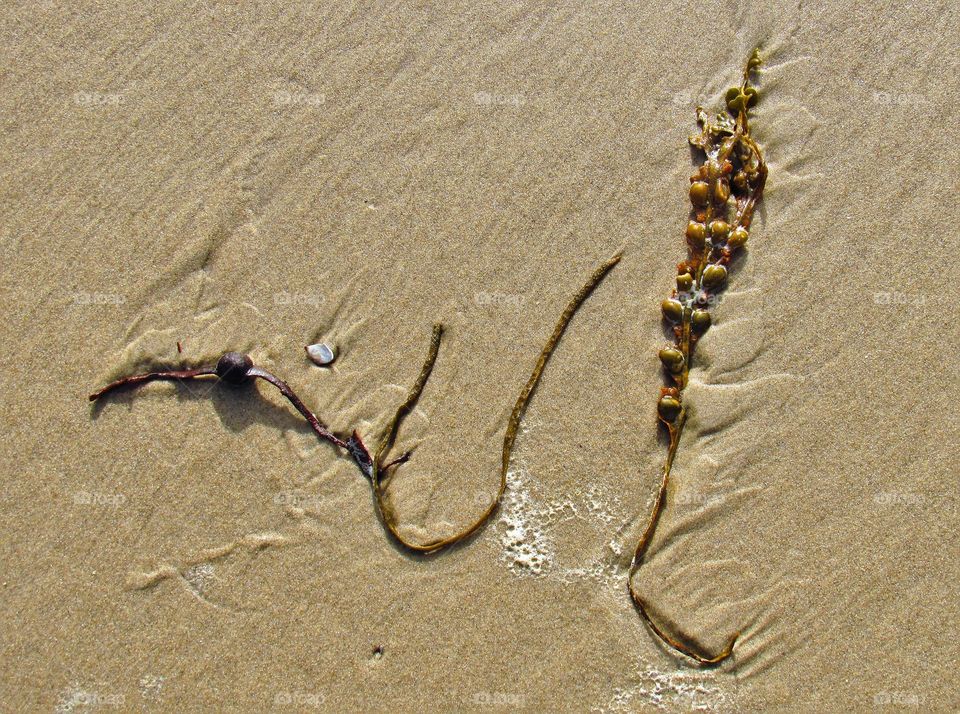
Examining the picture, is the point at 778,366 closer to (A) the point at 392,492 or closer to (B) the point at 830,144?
(B) the point at 830,144

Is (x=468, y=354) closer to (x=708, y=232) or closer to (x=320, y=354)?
(x=320, y=354)

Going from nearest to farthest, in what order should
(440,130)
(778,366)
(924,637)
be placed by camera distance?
(924,637), (778,366), (440,130)

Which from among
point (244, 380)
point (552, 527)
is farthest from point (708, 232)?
point (244, 380)

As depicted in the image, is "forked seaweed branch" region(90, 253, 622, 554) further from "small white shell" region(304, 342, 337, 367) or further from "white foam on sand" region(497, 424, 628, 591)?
"small white shell" region(304, 342, 337, 367)

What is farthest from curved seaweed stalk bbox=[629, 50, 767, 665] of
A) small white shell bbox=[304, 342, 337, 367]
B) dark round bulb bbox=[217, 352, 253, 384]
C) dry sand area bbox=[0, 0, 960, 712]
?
dark round bulb bbox=[217, 352, 253, 384]

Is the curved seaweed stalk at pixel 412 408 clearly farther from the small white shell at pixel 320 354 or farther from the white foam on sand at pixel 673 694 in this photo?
the white foam on sand at pixel 673 694

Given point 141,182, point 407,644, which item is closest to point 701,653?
point 407,644
